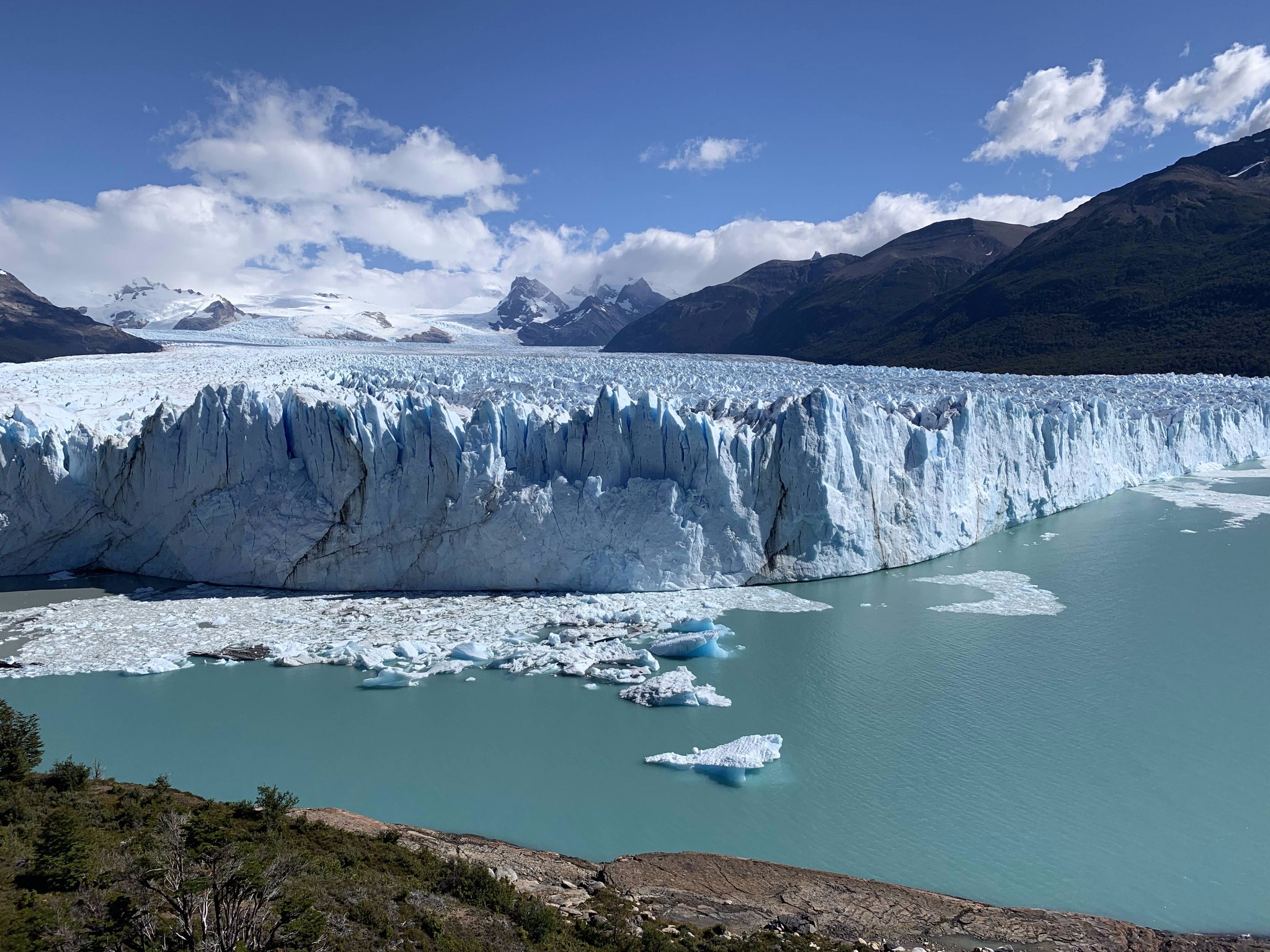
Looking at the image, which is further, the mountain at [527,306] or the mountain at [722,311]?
the mountain at [527,306]

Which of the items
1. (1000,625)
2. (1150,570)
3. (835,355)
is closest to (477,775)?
(1000,625)

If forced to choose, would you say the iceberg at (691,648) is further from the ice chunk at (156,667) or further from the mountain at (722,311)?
the mountain at (722,311)

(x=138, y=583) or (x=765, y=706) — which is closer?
(x=765, y=706)

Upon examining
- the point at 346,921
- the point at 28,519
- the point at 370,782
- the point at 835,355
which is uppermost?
the point at 835,355

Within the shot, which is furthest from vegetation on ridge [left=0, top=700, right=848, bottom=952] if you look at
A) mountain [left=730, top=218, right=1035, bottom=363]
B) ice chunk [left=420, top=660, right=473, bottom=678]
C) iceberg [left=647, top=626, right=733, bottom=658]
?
mountain [left=730, top=218, right=1035, bottom=363]

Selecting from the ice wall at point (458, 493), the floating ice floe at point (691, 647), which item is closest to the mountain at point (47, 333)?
the ice wall at point (458, 493)

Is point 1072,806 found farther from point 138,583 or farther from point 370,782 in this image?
point 138,583

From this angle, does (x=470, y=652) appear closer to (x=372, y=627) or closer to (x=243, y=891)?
(x=372, y=627)
